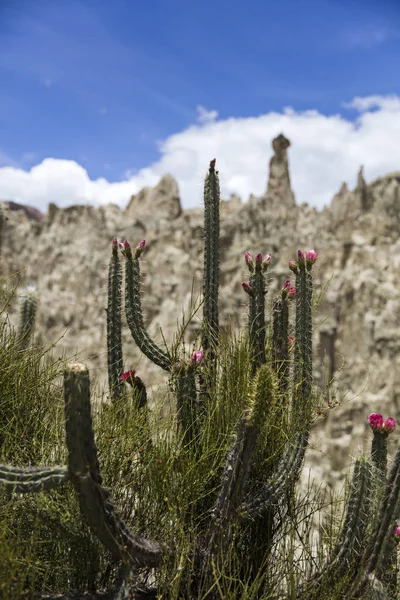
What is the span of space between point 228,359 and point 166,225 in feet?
79.4

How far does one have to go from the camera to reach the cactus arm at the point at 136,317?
4.40m

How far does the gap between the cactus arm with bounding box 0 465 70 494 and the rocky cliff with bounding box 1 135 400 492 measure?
59.5 ft

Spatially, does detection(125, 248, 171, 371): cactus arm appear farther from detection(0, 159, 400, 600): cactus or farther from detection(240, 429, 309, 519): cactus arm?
detection(240, 429, 309, 519): cactus arm

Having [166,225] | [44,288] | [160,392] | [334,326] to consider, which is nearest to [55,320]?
[44,288]

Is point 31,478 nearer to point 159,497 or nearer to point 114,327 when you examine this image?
point 159,497

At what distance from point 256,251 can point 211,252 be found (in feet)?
71.2

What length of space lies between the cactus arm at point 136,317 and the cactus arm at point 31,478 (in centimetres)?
175

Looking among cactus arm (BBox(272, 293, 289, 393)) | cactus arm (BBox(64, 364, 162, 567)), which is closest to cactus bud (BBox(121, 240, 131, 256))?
cactus arm (BBox(272, 293, 289, 393))

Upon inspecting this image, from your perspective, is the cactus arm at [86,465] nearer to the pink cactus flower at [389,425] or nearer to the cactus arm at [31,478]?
the cactus arm at [31,478]

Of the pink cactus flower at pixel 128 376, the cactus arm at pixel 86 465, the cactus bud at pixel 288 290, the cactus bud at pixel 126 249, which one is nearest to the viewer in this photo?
the cactus arm at pixel 86 465

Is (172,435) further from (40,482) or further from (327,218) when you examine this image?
(327,218)

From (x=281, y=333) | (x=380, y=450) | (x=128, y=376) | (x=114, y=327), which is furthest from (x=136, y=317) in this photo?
(x=380, y=450)

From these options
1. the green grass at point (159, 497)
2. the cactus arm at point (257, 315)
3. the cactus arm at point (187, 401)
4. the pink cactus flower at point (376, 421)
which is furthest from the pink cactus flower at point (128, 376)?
the pink cactus flower at point (376, 421)

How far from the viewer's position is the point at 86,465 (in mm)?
2637
